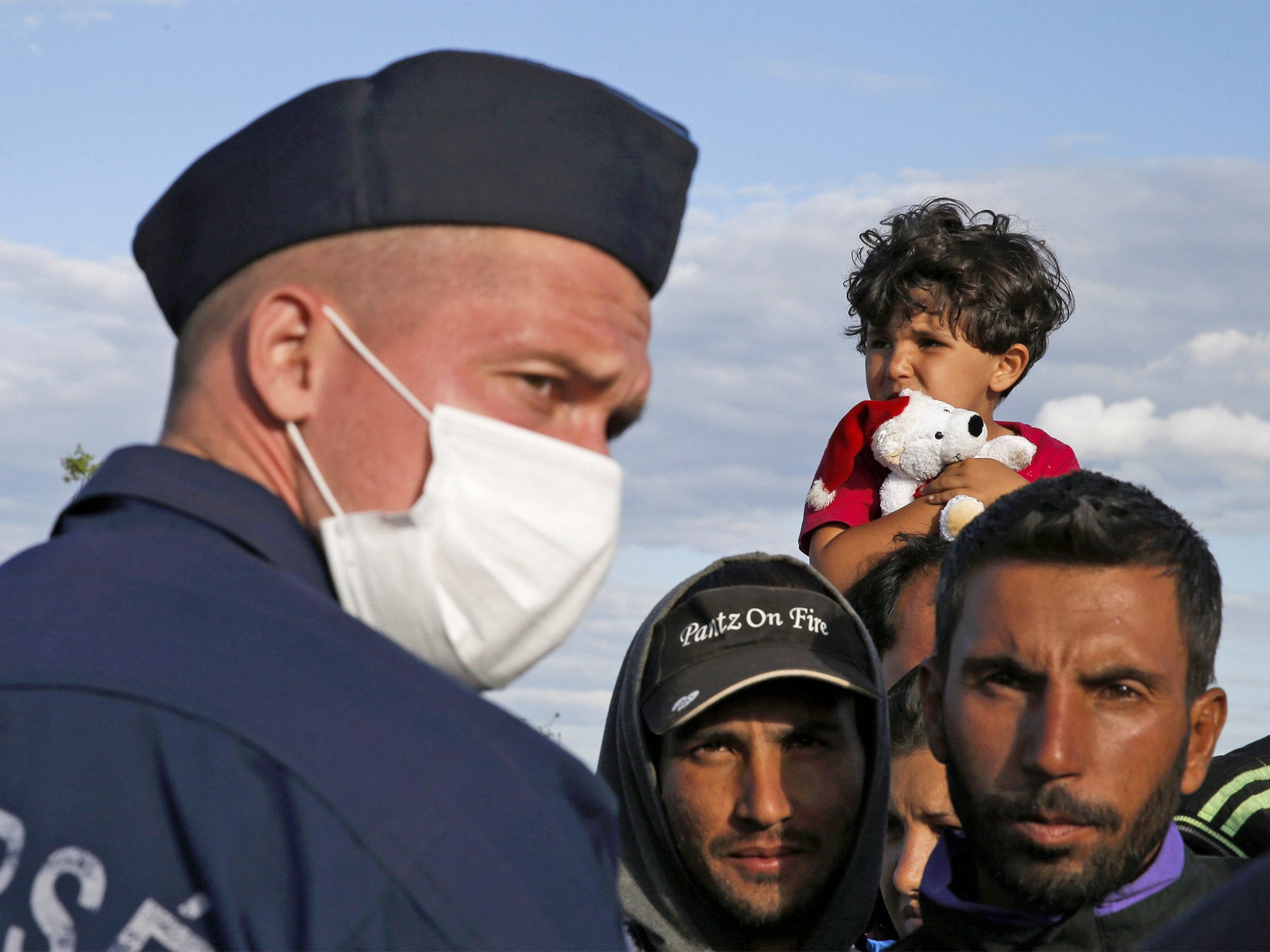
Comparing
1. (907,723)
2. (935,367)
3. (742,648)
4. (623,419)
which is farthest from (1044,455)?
(623,419)

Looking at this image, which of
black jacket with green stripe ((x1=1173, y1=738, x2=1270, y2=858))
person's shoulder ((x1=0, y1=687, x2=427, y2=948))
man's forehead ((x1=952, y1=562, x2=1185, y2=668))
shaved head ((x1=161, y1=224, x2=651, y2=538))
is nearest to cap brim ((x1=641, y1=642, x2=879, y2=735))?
man's forehead ((x1=952, y1=562, x2=1185, y2=668))

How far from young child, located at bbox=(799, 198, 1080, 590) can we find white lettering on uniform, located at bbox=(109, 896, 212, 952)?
348 centimetres

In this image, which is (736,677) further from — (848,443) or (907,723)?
(848,443)

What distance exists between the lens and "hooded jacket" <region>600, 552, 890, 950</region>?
3176 millimetres

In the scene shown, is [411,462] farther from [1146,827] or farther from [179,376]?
[1146,827]

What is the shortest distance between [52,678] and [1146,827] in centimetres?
217

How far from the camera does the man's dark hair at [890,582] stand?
4.23m

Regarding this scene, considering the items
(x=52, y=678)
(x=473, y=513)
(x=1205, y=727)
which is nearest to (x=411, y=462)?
(x=473, y=513)

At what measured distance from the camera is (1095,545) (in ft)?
9.31

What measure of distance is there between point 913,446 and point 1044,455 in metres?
0.61

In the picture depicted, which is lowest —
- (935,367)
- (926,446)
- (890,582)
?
(890,582)

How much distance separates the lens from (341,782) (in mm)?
1201

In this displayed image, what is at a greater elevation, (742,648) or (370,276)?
(370,276)

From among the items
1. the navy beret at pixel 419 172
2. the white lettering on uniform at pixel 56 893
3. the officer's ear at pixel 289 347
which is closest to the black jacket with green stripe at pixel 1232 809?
the navy beret at pixel 419 172
